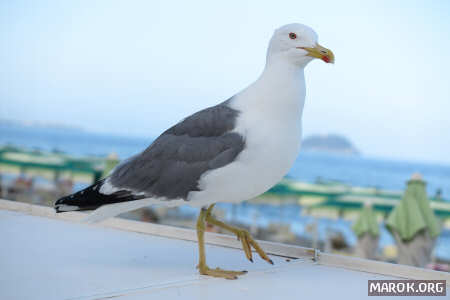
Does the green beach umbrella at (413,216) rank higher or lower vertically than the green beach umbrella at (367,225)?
higher

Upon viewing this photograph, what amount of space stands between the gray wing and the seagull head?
0.24 m

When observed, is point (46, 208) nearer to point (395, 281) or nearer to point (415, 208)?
point (395, 281)

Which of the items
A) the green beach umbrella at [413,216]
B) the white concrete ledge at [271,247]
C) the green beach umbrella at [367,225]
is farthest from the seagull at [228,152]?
the green beach umbrella at [367,225]

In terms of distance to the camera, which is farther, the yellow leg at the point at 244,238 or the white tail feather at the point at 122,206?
the yellow leg at the point at 244,238

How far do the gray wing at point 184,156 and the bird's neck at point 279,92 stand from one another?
79 millimetres

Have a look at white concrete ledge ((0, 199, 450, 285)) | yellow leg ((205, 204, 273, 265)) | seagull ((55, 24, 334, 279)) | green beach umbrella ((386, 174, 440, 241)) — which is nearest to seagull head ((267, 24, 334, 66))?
seagull ((55, 24, 334, 279))

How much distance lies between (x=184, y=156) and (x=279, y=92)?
1.16 feet

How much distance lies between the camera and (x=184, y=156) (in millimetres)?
1579

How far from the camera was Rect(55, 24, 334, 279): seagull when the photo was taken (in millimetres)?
1495

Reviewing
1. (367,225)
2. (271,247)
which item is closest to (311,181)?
(367,225)

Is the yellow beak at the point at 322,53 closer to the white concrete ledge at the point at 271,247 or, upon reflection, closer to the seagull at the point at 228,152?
the seagull at the point at 228,152

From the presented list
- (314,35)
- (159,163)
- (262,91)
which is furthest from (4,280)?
(314,35)

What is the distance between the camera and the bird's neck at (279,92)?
154 cm

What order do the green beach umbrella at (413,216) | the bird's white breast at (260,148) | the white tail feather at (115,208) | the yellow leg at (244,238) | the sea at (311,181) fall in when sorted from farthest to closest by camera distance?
the sea at (311,181) → the green beach umbrella at (413,216) → the yellow leg at (244,238) → the white tail feather at (115,208) → the bird's white breast at (260,148)
